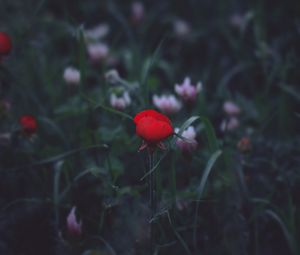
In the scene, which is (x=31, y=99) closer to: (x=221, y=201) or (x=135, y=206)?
(x=135, y=206)

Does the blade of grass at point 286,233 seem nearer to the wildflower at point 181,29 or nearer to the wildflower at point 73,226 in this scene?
the wildflower at point 73,226

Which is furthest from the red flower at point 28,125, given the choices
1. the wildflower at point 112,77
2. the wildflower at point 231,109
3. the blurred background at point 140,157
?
the wildflower at point 231,109

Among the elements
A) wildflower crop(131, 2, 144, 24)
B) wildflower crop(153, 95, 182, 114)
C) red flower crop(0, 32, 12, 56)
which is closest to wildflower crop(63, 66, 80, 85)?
red flower crop(0, 32, 12, 56)

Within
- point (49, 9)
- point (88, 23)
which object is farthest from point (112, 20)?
point (49, 9)

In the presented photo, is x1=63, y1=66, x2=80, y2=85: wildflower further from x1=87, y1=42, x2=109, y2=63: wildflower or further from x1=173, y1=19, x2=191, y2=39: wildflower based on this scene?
x1=173, y1=19, x2=191, y2=39: wildflower

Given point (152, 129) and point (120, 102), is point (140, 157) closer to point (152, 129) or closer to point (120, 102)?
point (120, 102)

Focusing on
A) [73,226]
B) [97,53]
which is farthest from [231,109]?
[73,226]
